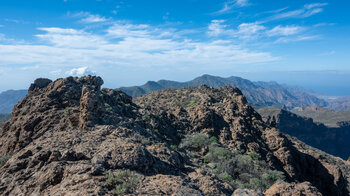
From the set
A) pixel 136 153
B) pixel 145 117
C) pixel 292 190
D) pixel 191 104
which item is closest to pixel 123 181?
pixel 136 153

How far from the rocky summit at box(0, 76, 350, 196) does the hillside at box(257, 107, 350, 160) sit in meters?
83.3

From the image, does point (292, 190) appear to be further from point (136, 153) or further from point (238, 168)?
point (238, 168)

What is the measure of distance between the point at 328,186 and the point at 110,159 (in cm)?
1998

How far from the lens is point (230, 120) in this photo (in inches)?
801

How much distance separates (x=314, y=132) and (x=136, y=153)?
368 ft

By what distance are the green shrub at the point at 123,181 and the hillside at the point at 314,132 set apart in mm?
98490

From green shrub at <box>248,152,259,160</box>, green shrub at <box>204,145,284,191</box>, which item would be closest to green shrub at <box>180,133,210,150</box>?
green shrub at <box>204,145,284,191</box>

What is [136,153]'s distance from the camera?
683cm

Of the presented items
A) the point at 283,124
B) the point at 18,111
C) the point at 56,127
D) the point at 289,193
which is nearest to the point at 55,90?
the point at 18,111

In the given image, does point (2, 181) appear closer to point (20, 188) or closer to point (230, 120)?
point (20, 188)

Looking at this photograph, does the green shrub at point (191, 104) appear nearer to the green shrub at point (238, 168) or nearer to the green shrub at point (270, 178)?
the green shrub at point (238, 168)

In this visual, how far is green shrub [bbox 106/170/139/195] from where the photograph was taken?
17.4 feet

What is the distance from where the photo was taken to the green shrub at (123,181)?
5.30 m

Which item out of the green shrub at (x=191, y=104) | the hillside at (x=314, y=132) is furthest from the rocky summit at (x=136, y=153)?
the hillside at (x=314, y=132)
